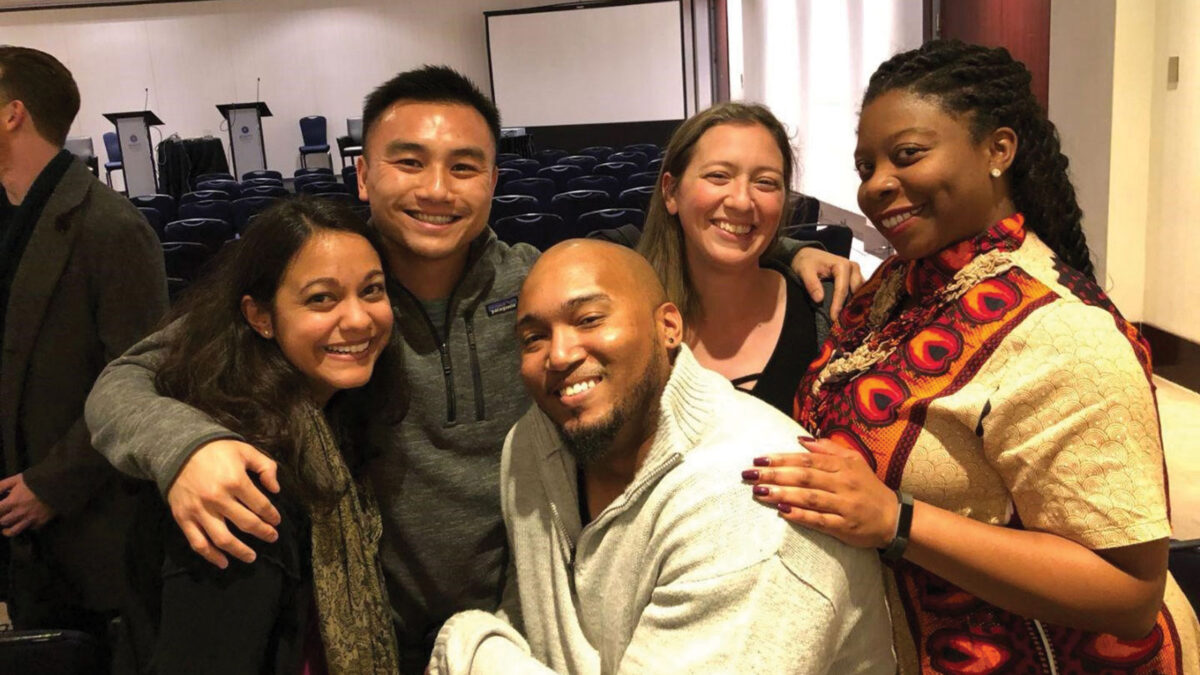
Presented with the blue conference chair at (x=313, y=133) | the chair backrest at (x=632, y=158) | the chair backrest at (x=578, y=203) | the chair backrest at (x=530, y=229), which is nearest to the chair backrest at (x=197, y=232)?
the chair backrest at (x=530, y=229)

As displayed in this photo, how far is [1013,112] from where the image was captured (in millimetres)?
1355

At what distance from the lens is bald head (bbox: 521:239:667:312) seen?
4.32ft

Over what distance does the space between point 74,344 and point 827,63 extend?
1026 centimetres

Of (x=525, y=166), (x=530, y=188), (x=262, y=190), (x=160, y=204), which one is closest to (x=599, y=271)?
(x=530, y=188)

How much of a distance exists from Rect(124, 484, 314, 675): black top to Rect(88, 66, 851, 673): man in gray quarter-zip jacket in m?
0.32

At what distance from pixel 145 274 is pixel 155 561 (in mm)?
1001

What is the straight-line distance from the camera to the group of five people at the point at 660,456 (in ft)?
3.82

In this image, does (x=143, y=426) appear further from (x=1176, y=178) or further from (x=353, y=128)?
(x=353, y=128)

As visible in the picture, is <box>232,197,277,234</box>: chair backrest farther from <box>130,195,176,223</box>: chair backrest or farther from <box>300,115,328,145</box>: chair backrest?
<box>300,115,328,145</box>: chair backrest

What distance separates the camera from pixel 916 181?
1.34 metres

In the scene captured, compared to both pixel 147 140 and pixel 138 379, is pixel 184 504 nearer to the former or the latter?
pixel 138 379

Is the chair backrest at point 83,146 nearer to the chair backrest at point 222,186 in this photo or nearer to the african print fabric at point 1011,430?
the chair backrest at point 222,186

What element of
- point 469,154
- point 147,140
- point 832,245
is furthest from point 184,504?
point 147,140

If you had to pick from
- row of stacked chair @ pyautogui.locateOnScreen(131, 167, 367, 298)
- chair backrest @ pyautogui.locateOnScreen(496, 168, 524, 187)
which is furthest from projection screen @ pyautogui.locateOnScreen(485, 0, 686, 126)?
chair backrest @ pyautogui.locateOnScreen(496, 168, 524, 187)
